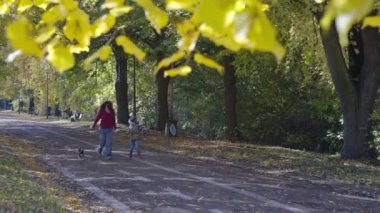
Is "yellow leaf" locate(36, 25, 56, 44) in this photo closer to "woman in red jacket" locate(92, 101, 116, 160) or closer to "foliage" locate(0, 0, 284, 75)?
"foliage" locate(0, 0, 284, 75)

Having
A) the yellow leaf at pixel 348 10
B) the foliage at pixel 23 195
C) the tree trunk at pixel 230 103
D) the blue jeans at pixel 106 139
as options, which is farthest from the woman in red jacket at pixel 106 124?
the yellow leaf at pixel 348 10

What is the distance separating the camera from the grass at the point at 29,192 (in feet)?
27.9

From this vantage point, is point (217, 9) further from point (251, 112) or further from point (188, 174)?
point (251, 112)

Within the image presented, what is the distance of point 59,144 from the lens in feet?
73.9

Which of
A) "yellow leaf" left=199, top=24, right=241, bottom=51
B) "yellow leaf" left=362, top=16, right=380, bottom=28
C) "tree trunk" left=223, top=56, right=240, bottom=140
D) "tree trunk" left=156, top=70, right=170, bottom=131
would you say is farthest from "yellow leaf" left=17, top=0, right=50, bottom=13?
"tree trunk" left=156, top=70, right=170, bottom=131

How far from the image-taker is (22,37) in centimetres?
215

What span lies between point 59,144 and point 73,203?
13198 millimetres

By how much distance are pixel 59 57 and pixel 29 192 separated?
26.0ft

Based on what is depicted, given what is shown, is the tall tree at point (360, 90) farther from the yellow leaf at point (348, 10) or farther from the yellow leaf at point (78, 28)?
the yellow leaf at point (348, 10)

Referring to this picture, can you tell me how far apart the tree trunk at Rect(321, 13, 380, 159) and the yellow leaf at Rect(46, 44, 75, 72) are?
16.0 meters

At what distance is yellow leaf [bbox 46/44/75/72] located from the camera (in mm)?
2330

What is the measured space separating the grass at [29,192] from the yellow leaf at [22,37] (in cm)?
637

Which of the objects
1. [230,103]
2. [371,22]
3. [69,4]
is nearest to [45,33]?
[69,4]

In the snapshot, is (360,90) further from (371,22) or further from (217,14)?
(217,14)
